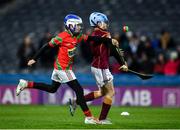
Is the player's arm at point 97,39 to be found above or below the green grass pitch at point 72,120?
above

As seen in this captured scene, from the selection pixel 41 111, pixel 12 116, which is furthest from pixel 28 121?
pixel 41 111

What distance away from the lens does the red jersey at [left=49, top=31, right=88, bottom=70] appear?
1577 centimetres

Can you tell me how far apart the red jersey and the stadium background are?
8.82 metres

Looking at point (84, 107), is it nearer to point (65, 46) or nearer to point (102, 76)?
point (102, 76)

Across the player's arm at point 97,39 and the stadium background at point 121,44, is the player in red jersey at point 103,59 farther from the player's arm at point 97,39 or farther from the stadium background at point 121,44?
the stadium background at point 121,44

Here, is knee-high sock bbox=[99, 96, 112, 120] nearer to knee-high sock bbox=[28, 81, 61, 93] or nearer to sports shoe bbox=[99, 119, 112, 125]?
sports shoe bbox=[99, 119, 112, 125]

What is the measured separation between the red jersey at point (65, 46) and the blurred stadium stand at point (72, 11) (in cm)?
1417

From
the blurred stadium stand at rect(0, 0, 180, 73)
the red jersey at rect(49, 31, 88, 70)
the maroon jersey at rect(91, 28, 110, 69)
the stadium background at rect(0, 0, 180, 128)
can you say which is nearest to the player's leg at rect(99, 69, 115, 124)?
the maroon jersey at rect(91, 28, 110, 69)

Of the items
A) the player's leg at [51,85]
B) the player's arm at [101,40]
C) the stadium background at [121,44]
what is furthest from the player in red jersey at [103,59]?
the stadium background at [121,44]

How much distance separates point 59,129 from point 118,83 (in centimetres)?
1057

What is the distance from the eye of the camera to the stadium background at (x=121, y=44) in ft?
80.6

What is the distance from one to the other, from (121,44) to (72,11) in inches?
243

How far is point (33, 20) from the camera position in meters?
32.9

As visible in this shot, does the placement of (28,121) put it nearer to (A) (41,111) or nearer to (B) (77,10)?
(A) (41,111)
